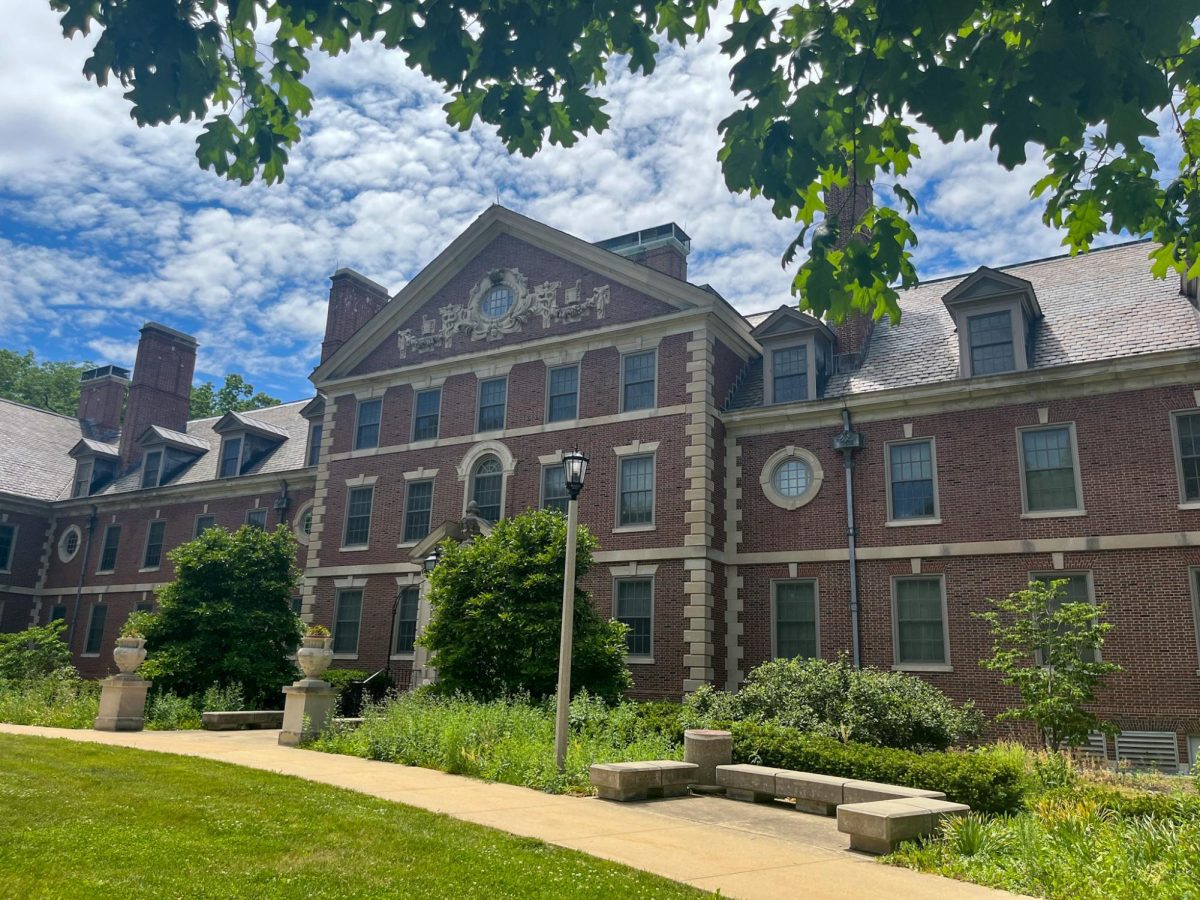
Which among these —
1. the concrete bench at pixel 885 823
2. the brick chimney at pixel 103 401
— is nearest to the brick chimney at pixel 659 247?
the concrete bench at pixel 885 823

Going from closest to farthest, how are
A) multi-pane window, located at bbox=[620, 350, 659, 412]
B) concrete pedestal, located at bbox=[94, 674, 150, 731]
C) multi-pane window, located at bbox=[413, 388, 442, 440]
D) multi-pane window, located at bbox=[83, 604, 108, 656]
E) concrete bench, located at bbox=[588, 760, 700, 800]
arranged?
concrete bench, located at bbox=[588, 760, 700, 800], concrete pedestal, located at bbox=[94, 674, 150, 731], multi-pane window, located at bbox=[620, 350, 659, 412], multi-pane window, located at bbox=[413, 388, 442, 440], multi-pane window, located at bbox=[83, 604, 108, 656]

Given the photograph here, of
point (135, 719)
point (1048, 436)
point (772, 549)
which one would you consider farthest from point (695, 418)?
point (135, 719)

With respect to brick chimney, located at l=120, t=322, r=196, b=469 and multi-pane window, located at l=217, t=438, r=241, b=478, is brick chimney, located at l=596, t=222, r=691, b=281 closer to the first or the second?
A: multi-pane window, located at l=217, t=438, r=241, b=478

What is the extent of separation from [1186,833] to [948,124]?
6836mm

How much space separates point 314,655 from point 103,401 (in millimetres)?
33956

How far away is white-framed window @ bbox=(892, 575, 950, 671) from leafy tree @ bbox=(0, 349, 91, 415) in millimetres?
58627

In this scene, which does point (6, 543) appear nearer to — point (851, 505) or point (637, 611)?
point (637, 611)

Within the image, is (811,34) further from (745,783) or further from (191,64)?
(745,783)

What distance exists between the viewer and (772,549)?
2230 centimetres

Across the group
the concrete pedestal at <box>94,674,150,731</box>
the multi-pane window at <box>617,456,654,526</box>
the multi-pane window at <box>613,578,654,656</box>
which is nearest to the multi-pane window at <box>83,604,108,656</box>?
the concrete pedestal at <box>94,674,150,731</box>

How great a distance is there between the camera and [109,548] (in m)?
36.7

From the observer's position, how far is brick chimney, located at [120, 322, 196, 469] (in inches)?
1553

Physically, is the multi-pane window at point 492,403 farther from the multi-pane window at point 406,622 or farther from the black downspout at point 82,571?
the black downspout at point 82,571

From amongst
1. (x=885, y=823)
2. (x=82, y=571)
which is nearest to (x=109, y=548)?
(x=82, y=571)
